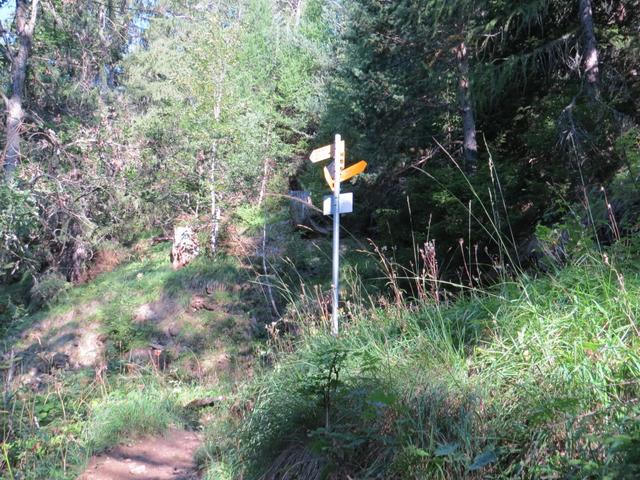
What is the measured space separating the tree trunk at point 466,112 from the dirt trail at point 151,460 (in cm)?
752

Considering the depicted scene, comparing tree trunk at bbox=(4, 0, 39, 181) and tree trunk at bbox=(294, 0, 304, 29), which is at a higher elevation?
tree trunk at bbox=(294, 0, 304, 29)

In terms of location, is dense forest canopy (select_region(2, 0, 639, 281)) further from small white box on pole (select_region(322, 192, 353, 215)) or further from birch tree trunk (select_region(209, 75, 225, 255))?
small white box on pole (select_region(322, 192, 353, 215))

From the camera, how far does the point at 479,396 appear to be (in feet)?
8.82

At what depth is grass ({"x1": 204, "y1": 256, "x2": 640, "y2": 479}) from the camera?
2.27 m

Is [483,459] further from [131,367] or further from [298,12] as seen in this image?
[298,12]

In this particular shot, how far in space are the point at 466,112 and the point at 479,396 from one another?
29.7ft

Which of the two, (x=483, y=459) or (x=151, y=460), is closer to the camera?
(x=483, y=459)

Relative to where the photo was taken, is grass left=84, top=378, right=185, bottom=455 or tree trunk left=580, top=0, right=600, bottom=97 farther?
tree trunk left=580, top=0, right=600, bottom=97

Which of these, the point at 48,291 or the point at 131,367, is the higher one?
the point at 131,367

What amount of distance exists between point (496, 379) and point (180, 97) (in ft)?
57.8

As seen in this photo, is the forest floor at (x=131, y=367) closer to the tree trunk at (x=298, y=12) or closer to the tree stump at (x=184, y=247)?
the tree stump at (x=184, y=247)

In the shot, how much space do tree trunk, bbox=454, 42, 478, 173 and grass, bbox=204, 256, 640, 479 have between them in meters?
7.24

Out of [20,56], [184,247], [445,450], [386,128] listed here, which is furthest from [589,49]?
[184,247]

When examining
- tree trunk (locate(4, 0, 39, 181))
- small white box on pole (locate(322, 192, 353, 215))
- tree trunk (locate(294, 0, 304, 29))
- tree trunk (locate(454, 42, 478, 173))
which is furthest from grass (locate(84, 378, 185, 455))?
tree trunk (locate(294, 0, 304, 29))
